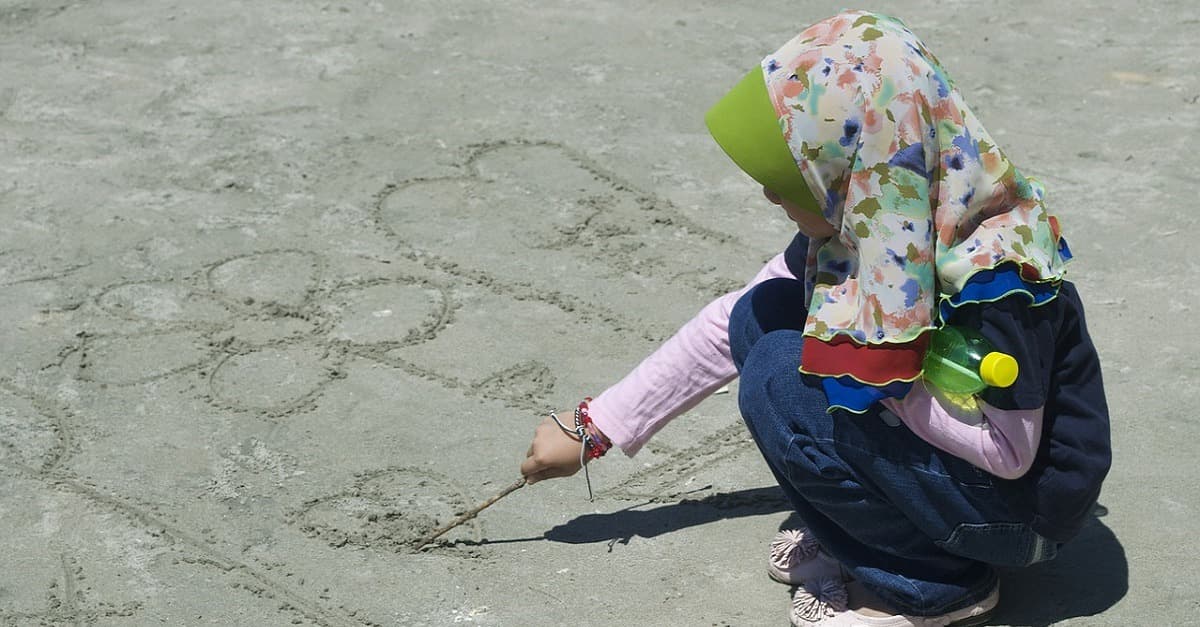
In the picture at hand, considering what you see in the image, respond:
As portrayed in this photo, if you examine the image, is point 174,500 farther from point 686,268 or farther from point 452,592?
point 686,268

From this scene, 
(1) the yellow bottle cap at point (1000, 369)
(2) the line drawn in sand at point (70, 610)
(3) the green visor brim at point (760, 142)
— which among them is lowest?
(2) the line drawn in sand at point (70, 610)

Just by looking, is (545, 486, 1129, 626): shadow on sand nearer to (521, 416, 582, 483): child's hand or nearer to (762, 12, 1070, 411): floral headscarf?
(521, 416, 582, 483): child's hand

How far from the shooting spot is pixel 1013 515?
7.05 feet

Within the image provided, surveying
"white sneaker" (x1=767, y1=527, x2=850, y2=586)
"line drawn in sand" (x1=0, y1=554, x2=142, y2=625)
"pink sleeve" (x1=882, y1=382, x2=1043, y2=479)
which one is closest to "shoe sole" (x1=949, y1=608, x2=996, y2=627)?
"white sneaker" (x1=767, y1=527, x2=850, y2=586)

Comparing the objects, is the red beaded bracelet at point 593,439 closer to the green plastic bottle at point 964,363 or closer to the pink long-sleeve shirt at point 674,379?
the pink long-sleeve shirt at point 674,379

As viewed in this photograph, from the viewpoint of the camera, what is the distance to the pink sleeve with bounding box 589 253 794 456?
97.9 inches

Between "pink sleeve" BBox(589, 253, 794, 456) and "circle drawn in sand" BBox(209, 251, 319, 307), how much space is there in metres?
1.34

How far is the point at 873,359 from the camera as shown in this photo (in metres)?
2.03

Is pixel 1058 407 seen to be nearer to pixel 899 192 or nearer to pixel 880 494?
pixel 880 494

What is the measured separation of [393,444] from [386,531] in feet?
1.05

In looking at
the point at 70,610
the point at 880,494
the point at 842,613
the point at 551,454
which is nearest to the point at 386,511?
the point at 551,454

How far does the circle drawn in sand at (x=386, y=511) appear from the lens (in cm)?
270

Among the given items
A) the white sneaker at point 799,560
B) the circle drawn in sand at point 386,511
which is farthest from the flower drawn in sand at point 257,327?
the white sneaker at point 799,560

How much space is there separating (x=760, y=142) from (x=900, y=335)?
0.35m
